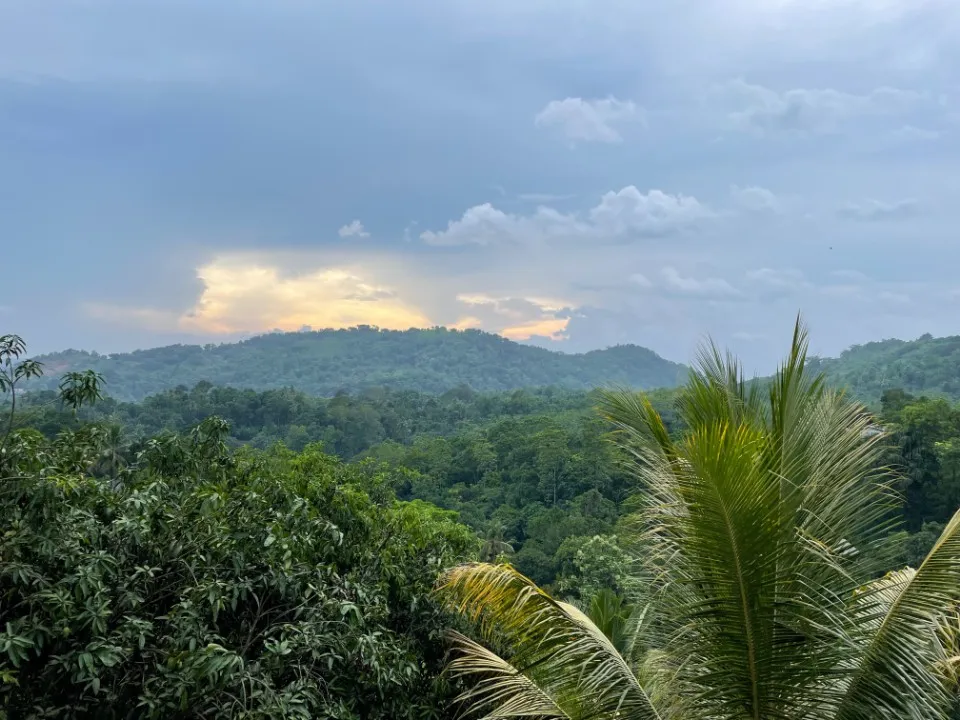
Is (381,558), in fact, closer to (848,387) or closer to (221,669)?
(221,669)

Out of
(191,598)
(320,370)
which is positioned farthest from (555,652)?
(320,370)

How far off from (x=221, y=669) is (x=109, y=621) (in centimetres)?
111

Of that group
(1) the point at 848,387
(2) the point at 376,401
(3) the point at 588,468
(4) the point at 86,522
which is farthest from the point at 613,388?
(2) the point at 376,401

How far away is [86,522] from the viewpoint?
15.2 feet

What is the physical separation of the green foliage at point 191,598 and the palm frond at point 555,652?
2.33 ft

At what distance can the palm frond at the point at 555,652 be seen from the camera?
15.2 ft

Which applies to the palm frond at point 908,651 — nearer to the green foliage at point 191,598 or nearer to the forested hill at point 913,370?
the green foliage at point 191,598

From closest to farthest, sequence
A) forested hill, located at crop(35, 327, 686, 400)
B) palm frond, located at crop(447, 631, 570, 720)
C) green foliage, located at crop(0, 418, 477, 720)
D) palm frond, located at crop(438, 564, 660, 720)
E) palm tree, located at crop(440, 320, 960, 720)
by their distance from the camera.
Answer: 1. palm tree, located at crop(440, 320, 960, 720)
2. green foliage, located at crop(0, 418, 477, 720)
3. palm frond, located at crop(438, 564, 660, 720)
4. palm frond, located at crop(447, 631, 570, 720)
5. forested hill, located at crop(35, 327, 686, 400)

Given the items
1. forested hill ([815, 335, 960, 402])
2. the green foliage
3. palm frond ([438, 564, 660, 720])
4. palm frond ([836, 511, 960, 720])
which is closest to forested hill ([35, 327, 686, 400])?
forested hill ([815, 335, 960, 402])

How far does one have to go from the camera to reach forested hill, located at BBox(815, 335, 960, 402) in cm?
7725

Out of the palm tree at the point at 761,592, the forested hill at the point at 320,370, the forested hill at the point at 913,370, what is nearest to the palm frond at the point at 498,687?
the palm tree at the point at 761,592

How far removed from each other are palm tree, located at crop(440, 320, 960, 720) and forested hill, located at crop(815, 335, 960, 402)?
7022cm

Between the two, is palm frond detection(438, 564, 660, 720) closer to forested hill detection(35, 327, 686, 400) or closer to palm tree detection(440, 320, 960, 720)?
palm tree detection(440, 320, 960, 720)

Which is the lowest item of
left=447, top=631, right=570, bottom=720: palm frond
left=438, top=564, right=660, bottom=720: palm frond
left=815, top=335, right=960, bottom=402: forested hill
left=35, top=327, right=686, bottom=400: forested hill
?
left=447, top=631, right=570, bottom=720: palm frond
